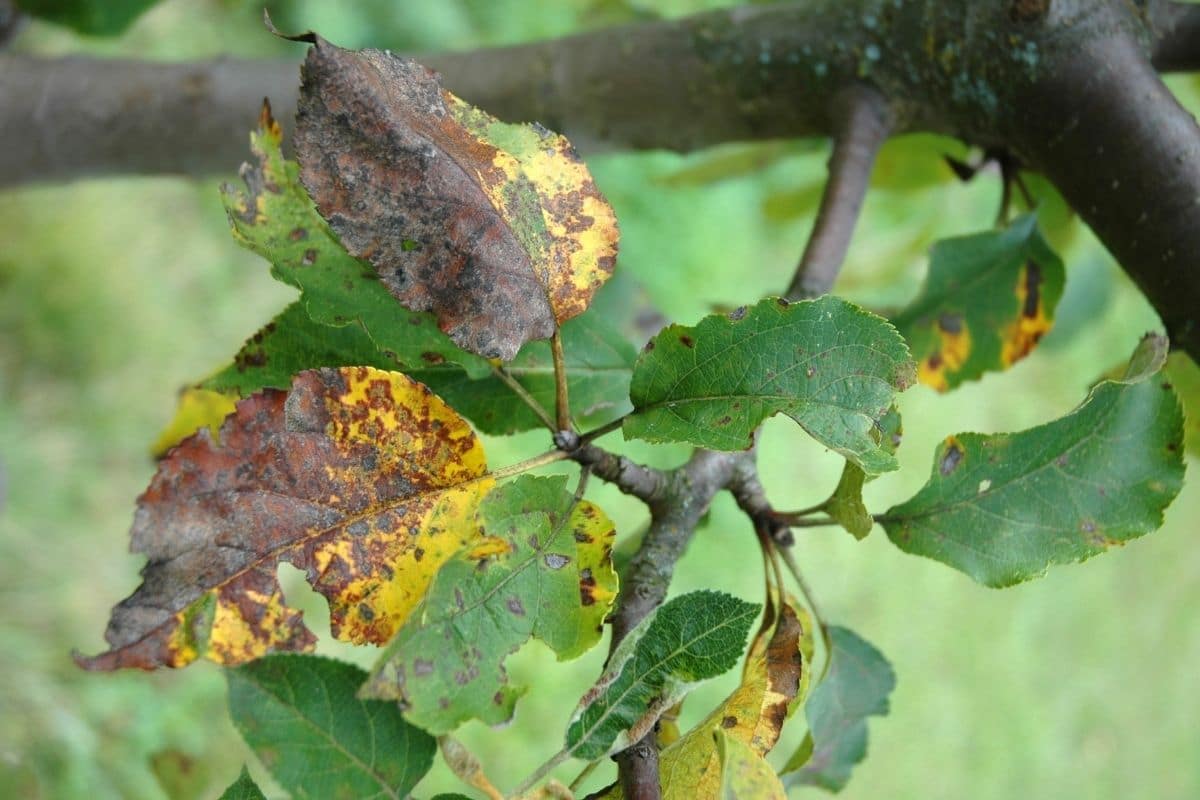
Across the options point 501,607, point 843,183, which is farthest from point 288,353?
point 843,183

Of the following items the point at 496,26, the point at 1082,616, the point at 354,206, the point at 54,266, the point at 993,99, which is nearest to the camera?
the point at 354,206

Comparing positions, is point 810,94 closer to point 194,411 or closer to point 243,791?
point 194,411

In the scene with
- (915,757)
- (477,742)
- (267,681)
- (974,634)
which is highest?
(267,681)

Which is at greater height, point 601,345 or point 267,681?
point 601,345

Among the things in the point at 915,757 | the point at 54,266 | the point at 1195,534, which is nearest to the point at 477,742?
the point at 54,266

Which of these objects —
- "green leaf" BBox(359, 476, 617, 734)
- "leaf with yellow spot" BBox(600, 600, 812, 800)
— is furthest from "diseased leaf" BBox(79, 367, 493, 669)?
"leaf with yellow spot" BBox(600, 600, 812, 800)

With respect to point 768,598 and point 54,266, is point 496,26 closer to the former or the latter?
point 54,266

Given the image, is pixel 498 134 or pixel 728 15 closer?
pixel 498 134
